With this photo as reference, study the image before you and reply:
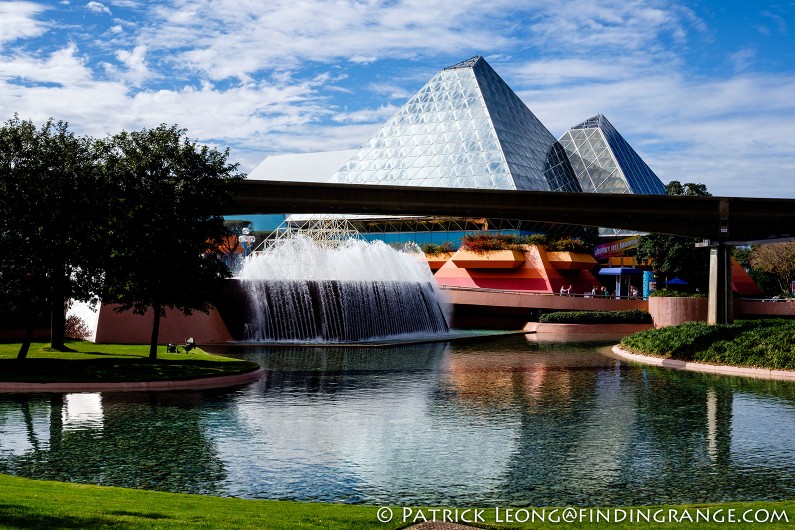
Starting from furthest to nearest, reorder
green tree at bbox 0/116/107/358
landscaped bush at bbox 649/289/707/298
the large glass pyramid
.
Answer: the large glass pyramid < landscaped bush at bbox 649/289/707/298 < green tree at bbox 0/116/107/358

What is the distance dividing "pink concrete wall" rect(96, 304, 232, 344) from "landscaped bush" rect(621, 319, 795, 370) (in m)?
20.3

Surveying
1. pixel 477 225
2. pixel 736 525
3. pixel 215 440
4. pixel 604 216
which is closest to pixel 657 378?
pixel 604 216

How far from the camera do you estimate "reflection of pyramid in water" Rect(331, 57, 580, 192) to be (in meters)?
81.7

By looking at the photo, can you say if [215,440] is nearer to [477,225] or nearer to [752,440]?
[752,440]

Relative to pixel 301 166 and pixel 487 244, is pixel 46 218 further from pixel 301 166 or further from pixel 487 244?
pixel 301 166

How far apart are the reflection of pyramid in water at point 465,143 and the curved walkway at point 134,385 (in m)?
54.8

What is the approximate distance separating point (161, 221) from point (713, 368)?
70.5 ft

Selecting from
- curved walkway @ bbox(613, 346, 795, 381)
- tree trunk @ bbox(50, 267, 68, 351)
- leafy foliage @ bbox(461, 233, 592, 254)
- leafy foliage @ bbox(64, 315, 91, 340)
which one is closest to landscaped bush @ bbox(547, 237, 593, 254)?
leafy foliage @ bbox(461, 233, 592, 254)

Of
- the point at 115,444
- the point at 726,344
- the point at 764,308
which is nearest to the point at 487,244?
the point at 764,308

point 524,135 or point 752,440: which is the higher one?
point 524,135

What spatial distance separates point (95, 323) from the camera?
120 ft

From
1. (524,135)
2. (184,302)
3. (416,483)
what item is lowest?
(416,483)

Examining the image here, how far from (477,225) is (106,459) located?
217ft

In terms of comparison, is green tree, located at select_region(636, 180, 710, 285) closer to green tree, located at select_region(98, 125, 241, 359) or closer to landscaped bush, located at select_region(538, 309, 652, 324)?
landscaped bush, located at select_region(538, 309, 652, 324)
